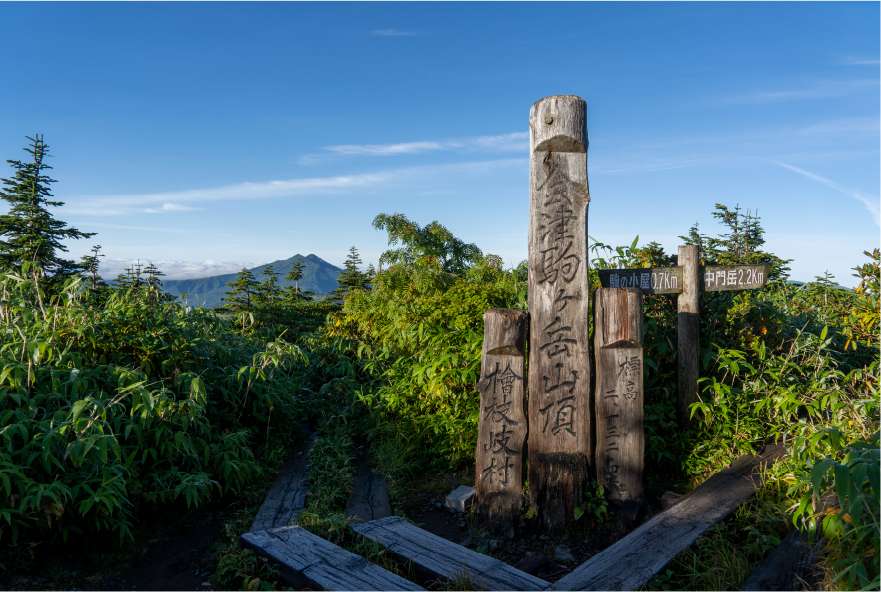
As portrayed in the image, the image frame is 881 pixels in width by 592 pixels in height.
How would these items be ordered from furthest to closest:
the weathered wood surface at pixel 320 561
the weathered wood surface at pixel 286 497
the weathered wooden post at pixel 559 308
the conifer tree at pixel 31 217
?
the conifer tree at pixel 31 217 → the weathered wood surface at pixel 286 497 → the weathered wooden post at pixel 559 308 → the weathered wood surface at pixel 320 561

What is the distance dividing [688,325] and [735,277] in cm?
65

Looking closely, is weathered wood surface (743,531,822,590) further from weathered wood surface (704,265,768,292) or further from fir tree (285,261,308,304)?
fir tree (285,261,308,304)

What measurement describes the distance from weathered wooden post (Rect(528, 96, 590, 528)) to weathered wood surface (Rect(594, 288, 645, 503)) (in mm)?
157

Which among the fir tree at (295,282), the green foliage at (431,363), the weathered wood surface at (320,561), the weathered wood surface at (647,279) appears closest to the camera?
the weathered wood surface at (320,561)

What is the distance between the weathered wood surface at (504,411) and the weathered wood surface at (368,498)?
96 cm

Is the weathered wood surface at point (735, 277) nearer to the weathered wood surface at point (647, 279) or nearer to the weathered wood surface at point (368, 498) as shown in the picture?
the weathered wood surface at point (647, 279)

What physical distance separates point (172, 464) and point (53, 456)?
3.48 feet

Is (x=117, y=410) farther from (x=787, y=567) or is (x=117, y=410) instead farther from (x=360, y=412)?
(x=787, y=567)

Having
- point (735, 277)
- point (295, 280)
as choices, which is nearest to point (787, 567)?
point (735, 277)

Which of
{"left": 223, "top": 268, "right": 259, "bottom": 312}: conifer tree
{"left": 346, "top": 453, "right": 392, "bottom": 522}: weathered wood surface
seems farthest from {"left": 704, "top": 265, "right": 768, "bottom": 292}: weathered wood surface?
{"left": 223, "top": 268, "right": 259, "bottom": 312}: conifer tree

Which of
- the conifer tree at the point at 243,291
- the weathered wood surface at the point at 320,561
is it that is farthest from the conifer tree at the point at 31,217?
the weathered wood surface at the point at 320,561

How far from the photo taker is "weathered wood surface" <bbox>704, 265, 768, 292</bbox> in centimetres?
559

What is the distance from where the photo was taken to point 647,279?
5.63 m

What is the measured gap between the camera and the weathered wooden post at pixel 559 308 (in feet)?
15.1
